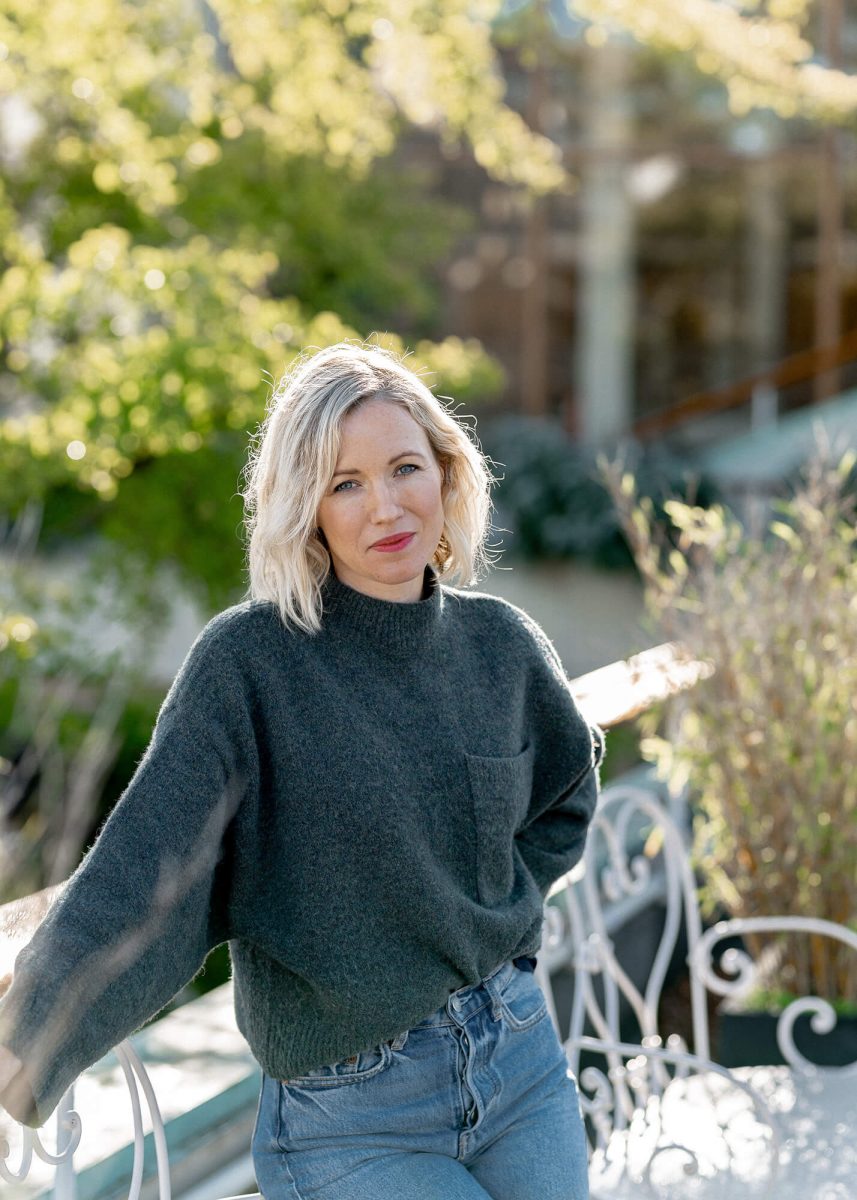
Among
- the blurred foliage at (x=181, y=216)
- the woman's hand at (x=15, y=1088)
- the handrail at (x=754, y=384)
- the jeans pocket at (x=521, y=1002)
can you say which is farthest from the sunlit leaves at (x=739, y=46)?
the handrail at (x=754, y=384)

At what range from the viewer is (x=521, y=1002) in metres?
1.82

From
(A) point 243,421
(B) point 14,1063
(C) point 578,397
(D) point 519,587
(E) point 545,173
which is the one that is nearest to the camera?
(B) point 14,1063

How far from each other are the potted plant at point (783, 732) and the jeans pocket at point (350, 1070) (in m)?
1.34

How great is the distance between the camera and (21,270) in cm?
546

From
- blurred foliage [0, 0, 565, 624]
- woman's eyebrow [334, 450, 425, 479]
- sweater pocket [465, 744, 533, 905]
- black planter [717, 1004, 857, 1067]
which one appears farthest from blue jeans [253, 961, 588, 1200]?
blurred foliage [0, 0, 565, 624]

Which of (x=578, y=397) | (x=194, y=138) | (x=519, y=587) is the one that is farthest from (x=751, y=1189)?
(x=578, y=397)

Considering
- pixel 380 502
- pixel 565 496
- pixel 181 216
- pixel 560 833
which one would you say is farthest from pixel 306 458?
pixel 565 496

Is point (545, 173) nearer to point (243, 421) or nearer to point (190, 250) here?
point (190, 250)

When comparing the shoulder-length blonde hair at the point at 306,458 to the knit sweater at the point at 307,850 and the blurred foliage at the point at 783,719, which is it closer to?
the knit sweater at the point at 307,850

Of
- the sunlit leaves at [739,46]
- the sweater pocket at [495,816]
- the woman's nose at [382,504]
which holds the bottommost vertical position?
the sweater pocket at [495,816]

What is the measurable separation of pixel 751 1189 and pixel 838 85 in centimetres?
526

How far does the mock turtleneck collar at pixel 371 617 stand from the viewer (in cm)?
174

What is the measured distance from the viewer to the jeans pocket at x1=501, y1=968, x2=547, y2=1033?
1796 mm

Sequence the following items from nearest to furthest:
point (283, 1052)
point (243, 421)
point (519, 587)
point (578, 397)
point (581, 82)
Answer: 1. point (283, 1052)
2. point (243, 421)
3. point (519, 587)
4. point (581, 82)
5. point (578, 397)
